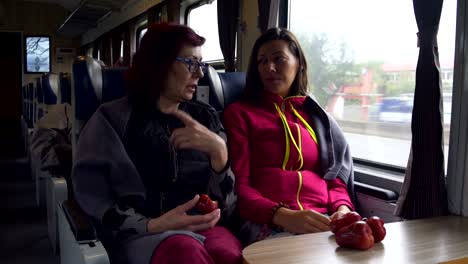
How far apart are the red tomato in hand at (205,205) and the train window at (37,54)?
10.9m

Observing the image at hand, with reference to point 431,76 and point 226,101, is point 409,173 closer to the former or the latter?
point 431,76

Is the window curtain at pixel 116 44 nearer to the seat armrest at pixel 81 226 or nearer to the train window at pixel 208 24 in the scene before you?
the train window at pixel 208 24

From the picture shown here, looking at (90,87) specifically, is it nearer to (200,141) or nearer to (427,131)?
(200,141)

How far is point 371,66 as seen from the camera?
233cm

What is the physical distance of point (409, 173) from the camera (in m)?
1.76

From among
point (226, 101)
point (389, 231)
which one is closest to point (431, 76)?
point (389, 231)

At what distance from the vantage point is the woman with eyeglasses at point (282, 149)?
1.68 m

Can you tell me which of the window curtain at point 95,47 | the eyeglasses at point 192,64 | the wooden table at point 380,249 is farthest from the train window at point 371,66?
the window curtain at point 95,47

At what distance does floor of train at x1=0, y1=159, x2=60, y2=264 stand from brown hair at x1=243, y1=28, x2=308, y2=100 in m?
1.84

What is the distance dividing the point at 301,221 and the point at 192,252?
43 cm

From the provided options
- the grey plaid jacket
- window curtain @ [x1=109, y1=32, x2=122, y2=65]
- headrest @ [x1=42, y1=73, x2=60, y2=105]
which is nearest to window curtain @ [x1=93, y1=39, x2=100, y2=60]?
window curtain @ [x1=109, y1=32, x2=122, y2=65]

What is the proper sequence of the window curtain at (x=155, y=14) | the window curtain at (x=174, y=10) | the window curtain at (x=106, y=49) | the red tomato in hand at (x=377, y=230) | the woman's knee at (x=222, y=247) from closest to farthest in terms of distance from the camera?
the red tomato in hand at (x=377, y=230) → the woman's knee at (x=222, y=247) → the window curtain at (x=174, y=10) → the window curtain at (x=155, y=14) → the window curtain at (x=106, y=49)

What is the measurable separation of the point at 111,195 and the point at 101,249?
0.63ft

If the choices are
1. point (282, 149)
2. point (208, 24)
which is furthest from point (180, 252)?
point (208, 24)
